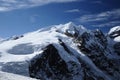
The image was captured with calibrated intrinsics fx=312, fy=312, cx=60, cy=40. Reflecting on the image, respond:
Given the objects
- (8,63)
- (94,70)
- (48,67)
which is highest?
(8,63)

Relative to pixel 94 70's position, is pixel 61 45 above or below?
above

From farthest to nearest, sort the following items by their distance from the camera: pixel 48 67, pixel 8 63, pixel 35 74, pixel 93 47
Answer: pixel 93 47, pixel 48 67, pixel 35 74, pixel 8 63

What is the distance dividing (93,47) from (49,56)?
6434cm

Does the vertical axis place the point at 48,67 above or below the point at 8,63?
below

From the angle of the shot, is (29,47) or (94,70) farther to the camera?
(94,70)

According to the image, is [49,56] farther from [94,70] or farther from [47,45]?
[94,70]

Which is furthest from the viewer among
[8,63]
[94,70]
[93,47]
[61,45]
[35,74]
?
[93,47]

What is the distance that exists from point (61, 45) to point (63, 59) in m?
12.6

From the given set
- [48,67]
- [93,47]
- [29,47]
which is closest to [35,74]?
[48,67]

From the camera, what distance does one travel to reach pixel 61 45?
14875 centimetres

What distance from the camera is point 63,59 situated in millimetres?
137750

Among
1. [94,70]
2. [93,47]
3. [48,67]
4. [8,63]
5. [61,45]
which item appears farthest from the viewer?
[93,47]

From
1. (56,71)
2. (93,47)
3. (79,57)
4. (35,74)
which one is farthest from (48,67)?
(93,47)

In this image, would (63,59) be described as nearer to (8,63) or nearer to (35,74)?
(35,74)
